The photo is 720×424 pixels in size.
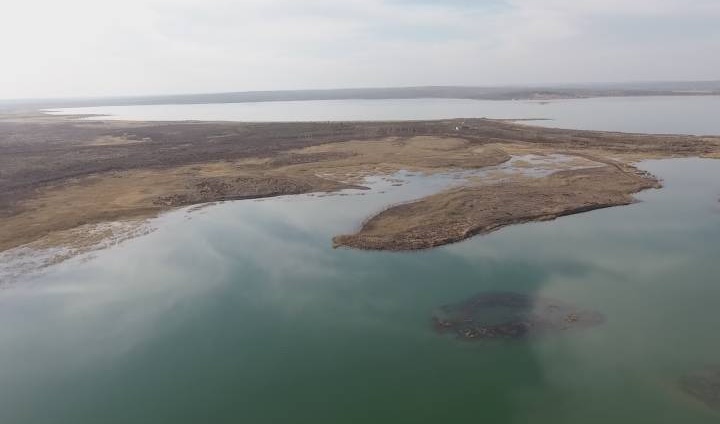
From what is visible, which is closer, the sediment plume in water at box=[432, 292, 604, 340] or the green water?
the green water

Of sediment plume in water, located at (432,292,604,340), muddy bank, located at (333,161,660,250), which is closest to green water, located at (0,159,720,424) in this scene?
sediment plume in water, located at (432,292,604,340)

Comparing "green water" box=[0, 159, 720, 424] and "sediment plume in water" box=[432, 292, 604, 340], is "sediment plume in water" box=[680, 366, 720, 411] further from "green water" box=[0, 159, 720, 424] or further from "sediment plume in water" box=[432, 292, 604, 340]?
"sediment plume in water" box=[432, 292, 604, 340]

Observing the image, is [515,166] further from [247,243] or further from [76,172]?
[76,172]

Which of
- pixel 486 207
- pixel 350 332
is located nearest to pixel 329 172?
pixel 486 207

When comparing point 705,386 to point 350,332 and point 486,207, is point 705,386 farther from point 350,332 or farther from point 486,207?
point 486,207

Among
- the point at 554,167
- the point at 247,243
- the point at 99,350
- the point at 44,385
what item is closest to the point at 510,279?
the point at 247,243
